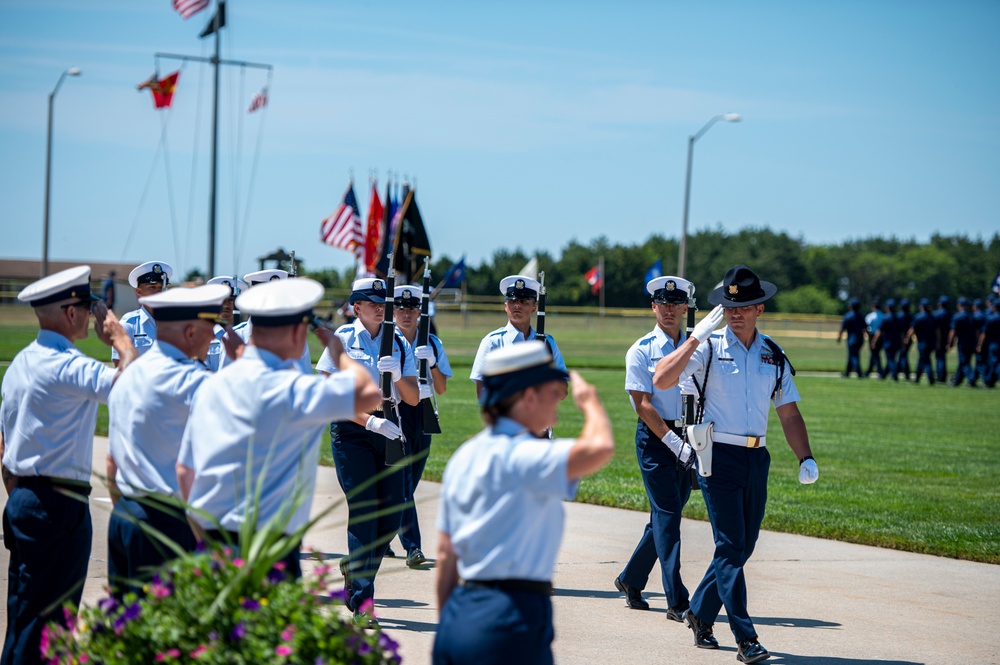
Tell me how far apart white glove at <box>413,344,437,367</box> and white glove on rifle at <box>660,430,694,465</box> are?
83.2 inches

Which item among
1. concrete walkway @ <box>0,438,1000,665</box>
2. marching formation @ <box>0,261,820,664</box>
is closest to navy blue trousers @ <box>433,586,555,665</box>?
marching formation @ <box>0,261,820,664</box>

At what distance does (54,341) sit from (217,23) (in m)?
29.2

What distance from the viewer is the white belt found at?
265 inches

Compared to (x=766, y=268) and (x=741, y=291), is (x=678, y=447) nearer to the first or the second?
(x=741, y=291)

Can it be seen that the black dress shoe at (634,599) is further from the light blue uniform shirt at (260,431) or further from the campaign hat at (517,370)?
the campaign hat at (517,370)

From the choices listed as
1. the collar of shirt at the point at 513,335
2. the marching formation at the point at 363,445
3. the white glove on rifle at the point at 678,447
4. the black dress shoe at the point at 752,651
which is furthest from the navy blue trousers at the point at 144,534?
the collar of shirt at the point at 513,335

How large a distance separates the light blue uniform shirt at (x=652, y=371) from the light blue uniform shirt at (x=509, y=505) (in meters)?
3.78

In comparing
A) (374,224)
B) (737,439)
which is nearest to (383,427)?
(737,439)

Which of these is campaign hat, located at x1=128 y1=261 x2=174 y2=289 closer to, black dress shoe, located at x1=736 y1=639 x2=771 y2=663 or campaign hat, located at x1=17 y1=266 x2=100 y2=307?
campaign hat, located at x1=17 y1=266 x2=100 y2=307

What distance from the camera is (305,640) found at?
341 cm

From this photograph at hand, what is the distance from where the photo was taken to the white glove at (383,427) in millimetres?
7441

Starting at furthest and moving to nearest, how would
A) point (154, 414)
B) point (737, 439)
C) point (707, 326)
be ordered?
1. point (737, 439)
2. point (707, 326)
3. point (154, 414)

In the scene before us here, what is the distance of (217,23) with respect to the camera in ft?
106

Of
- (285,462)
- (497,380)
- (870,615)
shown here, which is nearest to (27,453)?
(285,462)
